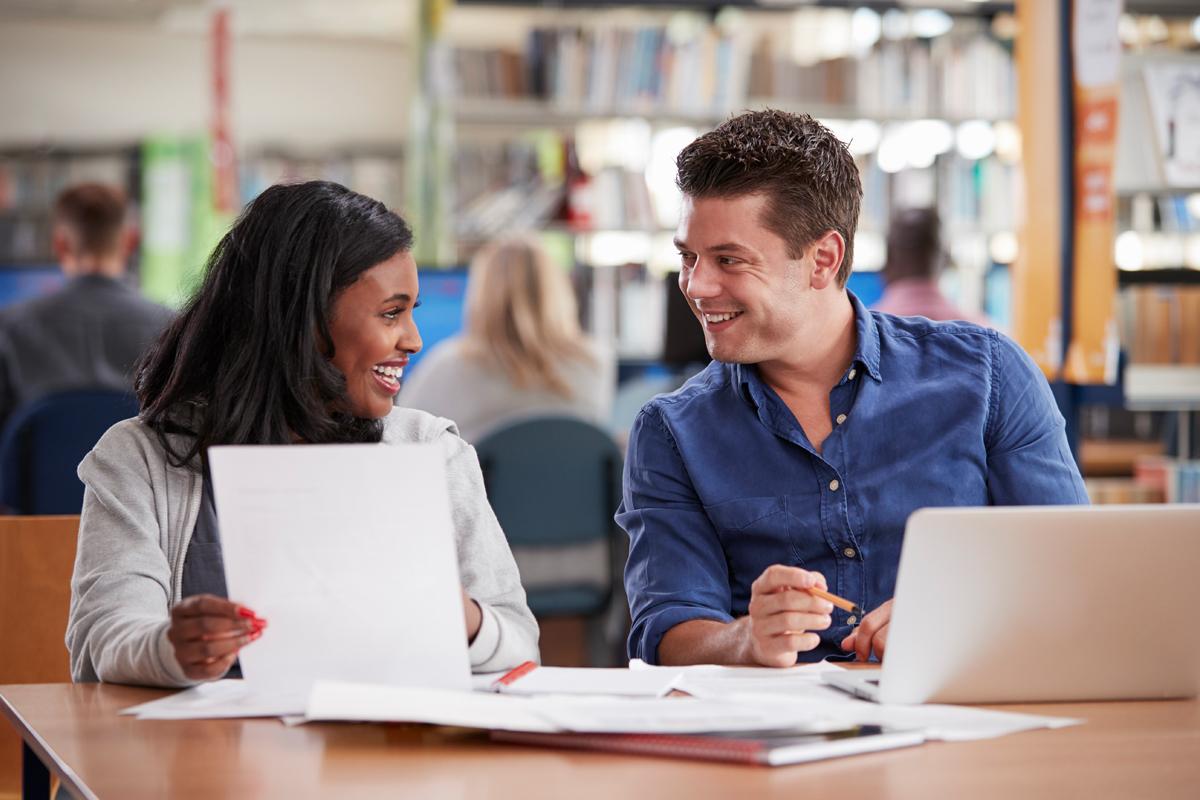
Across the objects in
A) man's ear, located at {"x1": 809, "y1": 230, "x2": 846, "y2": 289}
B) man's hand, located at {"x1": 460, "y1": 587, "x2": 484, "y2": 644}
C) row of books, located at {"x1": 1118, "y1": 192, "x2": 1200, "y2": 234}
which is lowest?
man's hand, located at {"x1": 460, "y1": 587, "x2": 484, "y2": 644}

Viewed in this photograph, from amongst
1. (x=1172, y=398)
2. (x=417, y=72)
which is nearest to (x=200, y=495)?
(x=1172, y=398)

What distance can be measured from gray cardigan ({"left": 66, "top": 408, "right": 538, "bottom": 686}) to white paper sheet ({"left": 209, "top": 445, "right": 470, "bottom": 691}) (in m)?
0.17

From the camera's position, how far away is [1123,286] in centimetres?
443

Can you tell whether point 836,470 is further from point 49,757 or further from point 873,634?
point 49,757

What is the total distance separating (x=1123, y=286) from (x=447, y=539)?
3711mm

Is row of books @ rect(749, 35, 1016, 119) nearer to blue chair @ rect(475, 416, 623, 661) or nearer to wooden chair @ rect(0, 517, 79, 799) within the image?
blue chair @ rect(475, 416, 623, 661)

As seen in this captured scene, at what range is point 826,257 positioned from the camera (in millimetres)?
1880

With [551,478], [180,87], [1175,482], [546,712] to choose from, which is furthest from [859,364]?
[180,87]

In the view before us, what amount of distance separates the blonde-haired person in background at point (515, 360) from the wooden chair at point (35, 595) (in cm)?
190

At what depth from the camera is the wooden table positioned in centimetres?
97

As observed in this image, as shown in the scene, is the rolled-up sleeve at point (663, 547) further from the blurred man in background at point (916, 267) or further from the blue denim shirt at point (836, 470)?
the blurred man in background at point (916, 267)

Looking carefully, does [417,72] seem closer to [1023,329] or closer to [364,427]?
[1023,329]

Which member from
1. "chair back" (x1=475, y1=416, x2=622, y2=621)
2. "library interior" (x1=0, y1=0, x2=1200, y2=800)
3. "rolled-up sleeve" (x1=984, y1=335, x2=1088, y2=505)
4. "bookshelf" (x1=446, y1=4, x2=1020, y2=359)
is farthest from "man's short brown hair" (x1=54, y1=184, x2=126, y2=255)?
"rolled-up sleeve" (x1=984, y1=335, x2=1088, y2=505)

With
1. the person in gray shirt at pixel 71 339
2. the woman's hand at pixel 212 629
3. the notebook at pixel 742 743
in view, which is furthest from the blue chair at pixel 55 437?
the notebook at pixel 742 743
